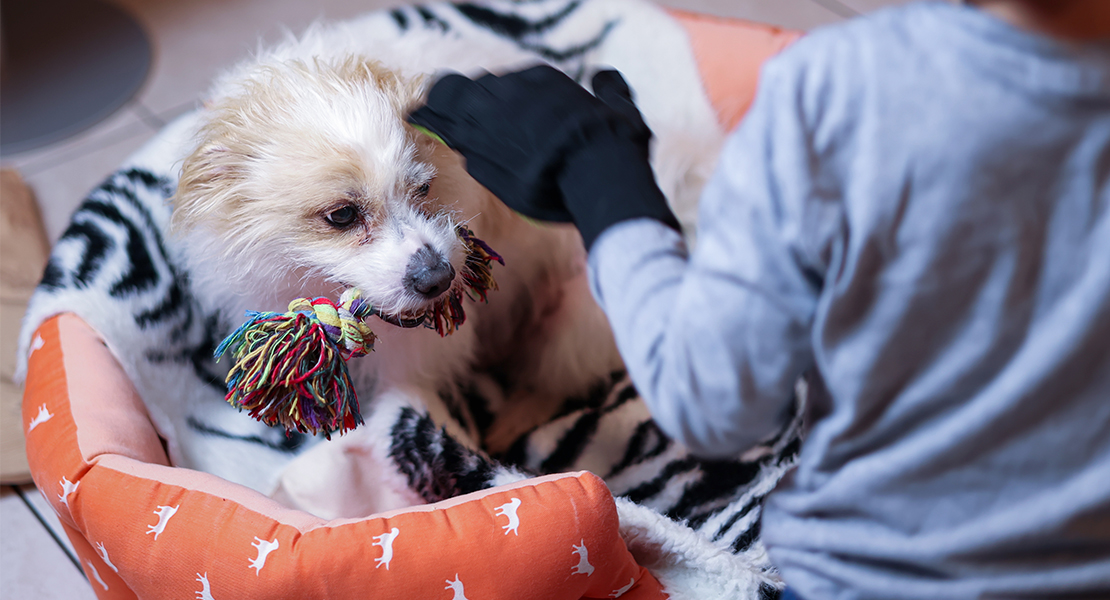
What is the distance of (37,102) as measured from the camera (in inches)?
80.3

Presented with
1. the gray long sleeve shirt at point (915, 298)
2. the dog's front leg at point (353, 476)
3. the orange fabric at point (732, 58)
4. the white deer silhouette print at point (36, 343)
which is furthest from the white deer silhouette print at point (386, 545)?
the orange fabric at point (732, 58)

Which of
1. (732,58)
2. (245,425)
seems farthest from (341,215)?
(732,58)

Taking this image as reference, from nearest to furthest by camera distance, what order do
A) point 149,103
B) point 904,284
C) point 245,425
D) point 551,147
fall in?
1. point 904,284
2. point 551,147
3. point 245,425
4. point 149,103

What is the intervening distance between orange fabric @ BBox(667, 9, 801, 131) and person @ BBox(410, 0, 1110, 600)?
3.16 feet

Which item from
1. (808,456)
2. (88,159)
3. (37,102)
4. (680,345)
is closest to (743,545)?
(808,456)

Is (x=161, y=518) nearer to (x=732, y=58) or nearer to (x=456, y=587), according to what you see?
(x=456, y=587)

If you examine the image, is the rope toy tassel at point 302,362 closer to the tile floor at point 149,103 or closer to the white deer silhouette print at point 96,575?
the white deer silhouette print at point 96,575

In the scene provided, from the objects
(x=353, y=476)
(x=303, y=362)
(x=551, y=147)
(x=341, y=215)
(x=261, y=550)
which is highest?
(x=551, y=147)

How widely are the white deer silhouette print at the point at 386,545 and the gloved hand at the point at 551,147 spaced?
419mm

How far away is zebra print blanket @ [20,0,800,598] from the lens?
110 cm

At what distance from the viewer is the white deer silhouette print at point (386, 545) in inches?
34.7

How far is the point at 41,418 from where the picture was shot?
1.04m

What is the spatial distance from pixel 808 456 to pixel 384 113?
0.62m

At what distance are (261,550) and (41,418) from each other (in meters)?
0.39
